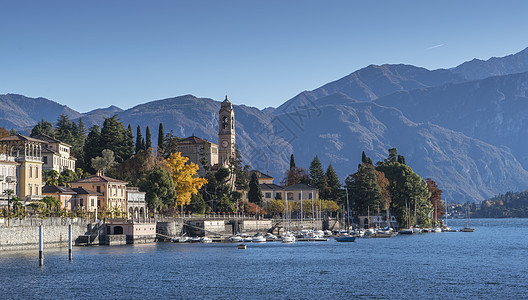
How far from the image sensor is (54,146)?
13988 centimetres

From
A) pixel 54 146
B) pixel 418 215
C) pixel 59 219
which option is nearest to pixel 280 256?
pixel 59 219

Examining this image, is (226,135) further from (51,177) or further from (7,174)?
(7,174)

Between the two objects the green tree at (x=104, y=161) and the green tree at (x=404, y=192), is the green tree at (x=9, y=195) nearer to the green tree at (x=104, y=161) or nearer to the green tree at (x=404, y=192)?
the green tree at (x=104, y=161)

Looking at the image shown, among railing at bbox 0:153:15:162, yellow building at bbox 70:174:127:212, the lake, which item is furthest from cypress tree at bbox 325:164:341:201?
railing at bbox 0:153:15:162

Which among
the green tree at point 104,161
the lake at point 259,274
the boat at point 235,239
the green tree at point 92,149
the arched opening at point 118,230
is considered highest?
the green tree at point 92,149

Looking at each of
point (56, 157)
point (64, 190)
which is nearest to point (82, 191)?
point (64, 190)

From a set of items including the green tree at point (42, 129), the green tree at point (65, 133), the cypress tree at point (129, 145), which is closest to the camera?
the cypress tree at point (129, 145)

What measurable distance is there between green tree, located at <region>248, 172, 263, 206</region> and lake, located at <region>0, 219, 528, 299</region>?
5293cm

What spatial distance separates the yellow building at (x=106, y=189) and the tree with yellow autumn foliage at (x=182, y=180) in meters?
11.5

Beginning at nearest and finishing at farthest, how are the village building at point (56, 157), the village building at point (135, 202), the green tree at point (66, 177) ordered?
the village building at point (135, 202)
the green tree at point (66, 177)
the village building at point (56, 157)

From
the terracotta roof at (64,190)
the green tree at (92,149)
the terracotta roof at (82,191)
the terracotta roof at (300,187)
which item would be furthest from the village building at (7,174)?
the terracotta roof at (300,187)

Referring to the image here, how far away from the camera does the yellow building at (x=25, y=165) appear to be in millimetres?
105125

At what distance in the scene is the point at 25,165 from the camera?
346 ft

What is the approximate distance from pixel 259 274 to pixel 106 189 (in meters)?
53.9
